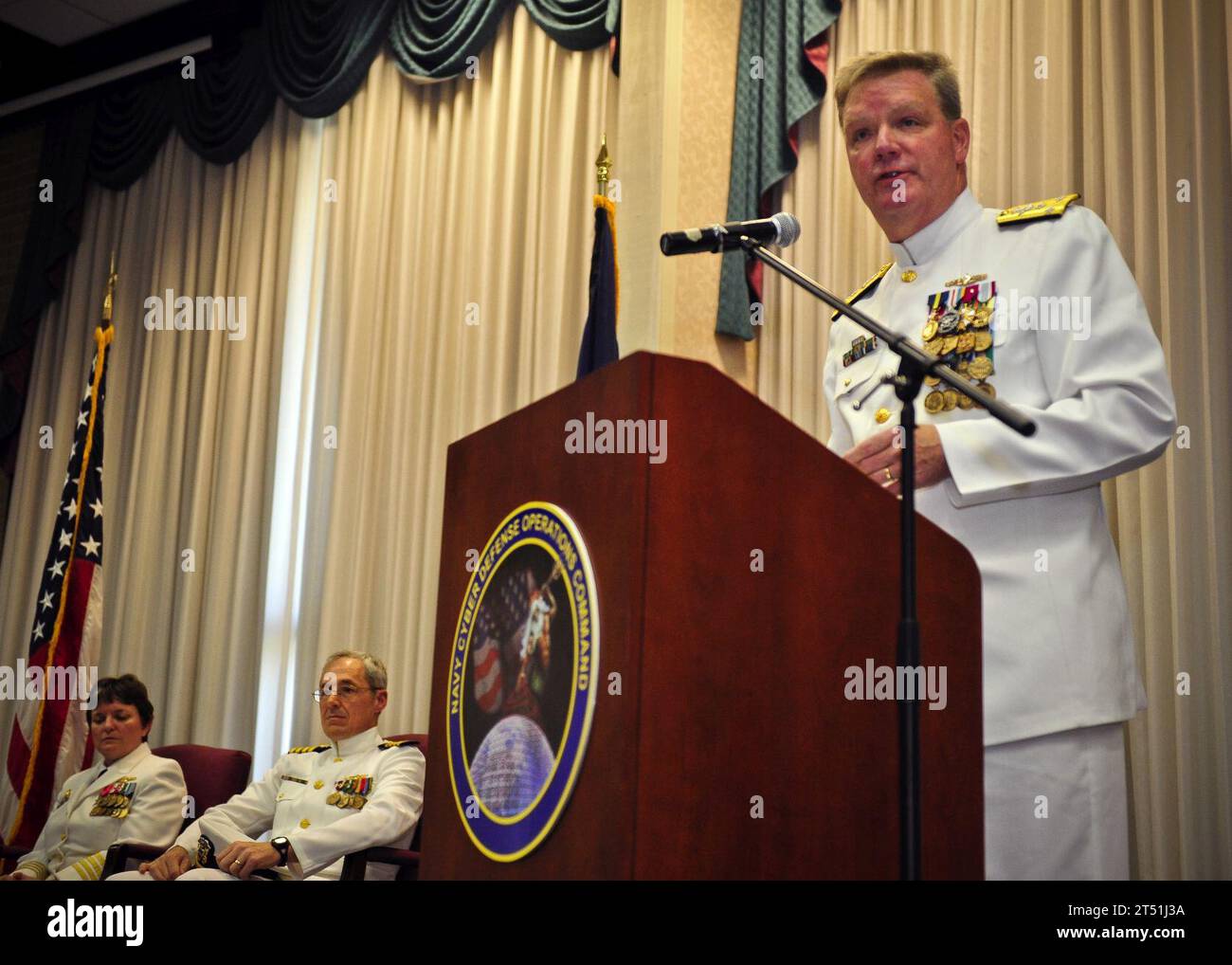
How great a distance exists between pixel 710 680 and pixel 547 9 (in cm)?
429

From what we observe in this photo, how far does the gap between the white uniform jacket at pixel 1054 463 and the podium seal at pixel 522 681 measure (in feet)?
2.40

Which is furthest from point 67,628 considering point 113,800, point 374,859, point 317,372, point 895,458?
point 895,458

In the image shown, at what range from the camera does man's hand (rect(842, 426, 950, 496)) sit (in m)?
2.01

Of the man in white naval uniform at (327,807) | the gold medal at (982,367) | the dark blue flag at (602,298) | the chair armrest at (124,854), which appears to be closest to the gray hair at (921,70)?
the gold medal at (982,367)

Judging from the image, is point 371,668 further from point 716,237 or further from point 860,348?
point 716,237

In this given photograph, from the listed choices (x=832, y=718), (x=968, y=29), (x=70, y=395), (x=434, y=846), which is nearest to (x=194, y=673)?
(x=70, y=395)

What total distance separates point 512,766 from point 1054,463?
37.0 inches

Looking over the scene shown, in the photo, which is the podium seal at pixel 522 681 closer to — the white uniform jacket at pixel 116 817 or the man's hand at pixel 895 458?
the man's hand at pixel 895 458

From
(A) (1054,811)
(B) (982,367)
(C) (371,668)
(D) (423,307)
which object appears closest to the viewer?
(A) (1054,811)

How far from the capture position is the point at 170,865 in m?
4.02
